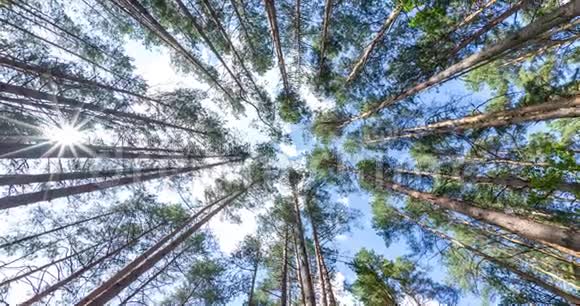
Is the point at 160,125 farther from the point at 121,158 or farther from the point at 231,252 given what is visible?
the point at 231,252

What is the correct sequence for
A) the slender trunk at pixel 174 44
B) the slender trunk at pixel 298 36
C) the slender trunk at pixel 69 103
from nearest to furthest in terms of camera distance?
1. the slender trunk at pixel 69 103
2. the slender trunk at pixel 174 44
3. the slender trunk at pixel 298 36

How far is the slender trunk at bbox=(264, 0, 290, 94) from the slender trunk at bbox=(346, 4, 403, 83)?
2.85 m

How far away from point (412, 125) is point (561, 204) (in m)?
6.00

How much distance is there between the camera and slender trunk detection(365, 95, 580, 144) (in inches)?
188

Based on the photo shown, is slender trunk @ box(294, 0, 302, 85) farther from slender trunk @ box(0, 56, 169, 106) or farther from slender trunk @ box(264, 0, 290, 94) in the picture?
slender trunk @ box(0, 56, 169, 106)

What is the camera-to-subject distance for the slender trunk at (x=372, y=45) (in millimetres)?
7910

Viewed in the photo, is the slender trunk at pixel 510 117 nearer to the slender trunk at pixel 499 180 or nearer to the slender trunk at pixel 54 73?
the slender trunk at pixel 499 180

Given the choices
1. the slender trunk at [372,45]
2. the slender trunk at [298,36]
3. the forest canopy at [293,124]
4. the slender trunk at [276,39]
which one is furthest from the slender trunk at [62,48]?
the slender trunk at [372,45]

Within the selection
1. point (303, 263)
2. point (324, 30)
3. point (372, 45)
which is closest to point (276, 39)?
point (324, 30)

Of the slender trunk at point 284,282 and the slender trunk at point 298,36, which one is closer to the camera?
the slender trunk at point 284,282

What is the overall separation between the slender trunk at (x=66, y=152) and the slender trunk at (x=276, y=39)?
5916mm

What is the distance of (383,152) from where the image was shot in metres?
12.7

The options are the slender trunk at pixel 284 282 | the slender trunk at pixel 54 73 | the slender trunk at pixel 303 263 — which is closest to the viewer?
the slender trunk at pixel 54 73

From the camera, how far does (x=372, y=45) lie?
28.9ft
